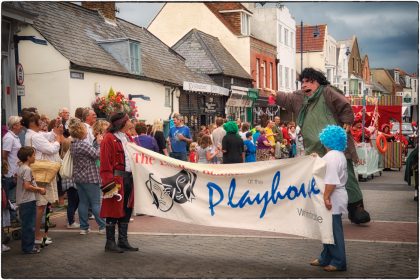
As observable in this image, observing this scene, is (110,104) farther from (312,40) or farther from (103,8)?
(312,40)

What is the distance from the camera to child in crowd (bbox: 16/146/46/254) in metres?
7.77

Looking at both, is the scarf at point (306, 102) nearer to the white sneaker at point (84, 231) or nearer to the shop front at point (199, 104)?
the white sneaker at point (84, 231)

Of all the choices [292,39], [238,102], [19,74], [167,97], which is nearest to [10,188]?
[19,74]

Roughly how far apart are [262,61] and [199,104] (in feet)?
38.6

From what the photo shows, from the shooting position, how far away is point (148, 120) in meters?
24.3

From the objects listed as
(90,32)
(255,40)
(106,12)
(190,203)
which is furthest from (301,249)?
(255,40)

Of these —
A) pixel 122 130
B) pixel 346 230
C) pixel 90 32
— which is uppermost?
pixel 90 32

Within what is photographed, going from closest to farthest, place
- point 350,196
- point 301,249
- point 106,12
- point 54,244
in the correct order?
1. point 301,249
2. point 54,244
3. point 350,196
4. point 106,12

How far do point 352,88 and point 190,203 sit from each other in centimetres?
6517

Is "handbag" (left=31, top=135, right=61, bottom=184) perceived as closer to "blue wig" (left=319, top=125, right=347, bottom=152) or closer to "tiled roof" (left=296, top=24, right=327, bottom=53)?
"blue wig" (left=319, top=125, right=347, bottom=152)

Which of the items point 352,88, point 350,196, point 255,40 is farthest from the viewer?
point 352,88

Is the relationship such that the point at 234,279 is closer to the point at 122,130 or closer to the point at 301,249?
the point at 301,249

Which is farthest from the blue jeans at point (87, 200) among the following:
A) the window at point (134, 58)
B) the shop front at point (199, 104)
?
the shop front at point (199, 104)

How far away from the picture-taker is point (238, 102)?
36.6m
